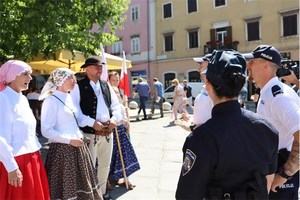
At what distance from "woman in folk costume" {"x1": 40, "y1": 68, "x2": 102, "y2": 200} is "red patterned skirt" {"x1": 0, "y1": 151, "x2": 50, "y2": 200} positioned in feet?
1.18

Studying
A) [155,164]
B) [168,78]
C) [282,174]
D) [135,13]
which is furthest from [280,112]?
[135,13]

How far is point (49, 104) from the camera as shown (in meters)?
3.89

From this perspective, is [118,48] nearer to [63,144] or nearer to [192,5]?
[192,5]

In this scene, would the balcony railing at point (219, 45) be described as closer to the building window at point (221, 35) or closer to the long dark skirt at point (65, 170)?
the building window at point (221, 35)

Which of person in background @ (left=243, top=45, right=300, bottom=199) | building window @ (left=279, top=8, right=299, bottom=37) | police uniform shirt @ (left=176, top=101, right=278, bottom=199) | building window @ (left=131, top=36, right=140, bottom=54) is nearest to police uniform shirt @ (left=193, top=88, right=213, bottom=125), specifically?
person in background @ (left=243, top=45, right=300, bottom=199)

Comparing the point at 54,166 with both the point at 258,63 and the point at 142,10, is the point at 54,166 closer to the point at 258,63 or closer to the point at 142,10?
the point at 258,63

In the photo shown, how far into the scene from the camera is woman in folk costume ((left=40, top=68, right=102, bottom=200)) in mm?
3863

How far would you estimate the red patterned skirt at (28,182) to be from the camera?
322 centimetres

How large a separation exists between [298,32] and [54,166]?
2358 centimetres

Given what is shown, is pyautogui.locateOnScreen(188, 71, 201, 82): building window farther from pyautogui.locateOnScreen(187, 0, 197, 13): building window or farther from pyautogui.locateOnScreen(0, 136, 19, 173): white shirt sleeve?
pyautogui.locateOnScreen(0, 136, 19, 173): white shirt sleeve

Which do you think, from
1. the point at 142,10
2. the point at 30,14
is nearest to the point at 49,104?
the point at 30,14

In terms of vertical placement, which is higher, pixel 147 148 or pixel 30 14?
pixel 30 14

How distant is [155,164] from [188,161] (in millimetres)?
5376

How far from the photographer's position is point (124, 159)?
5.68 metres
